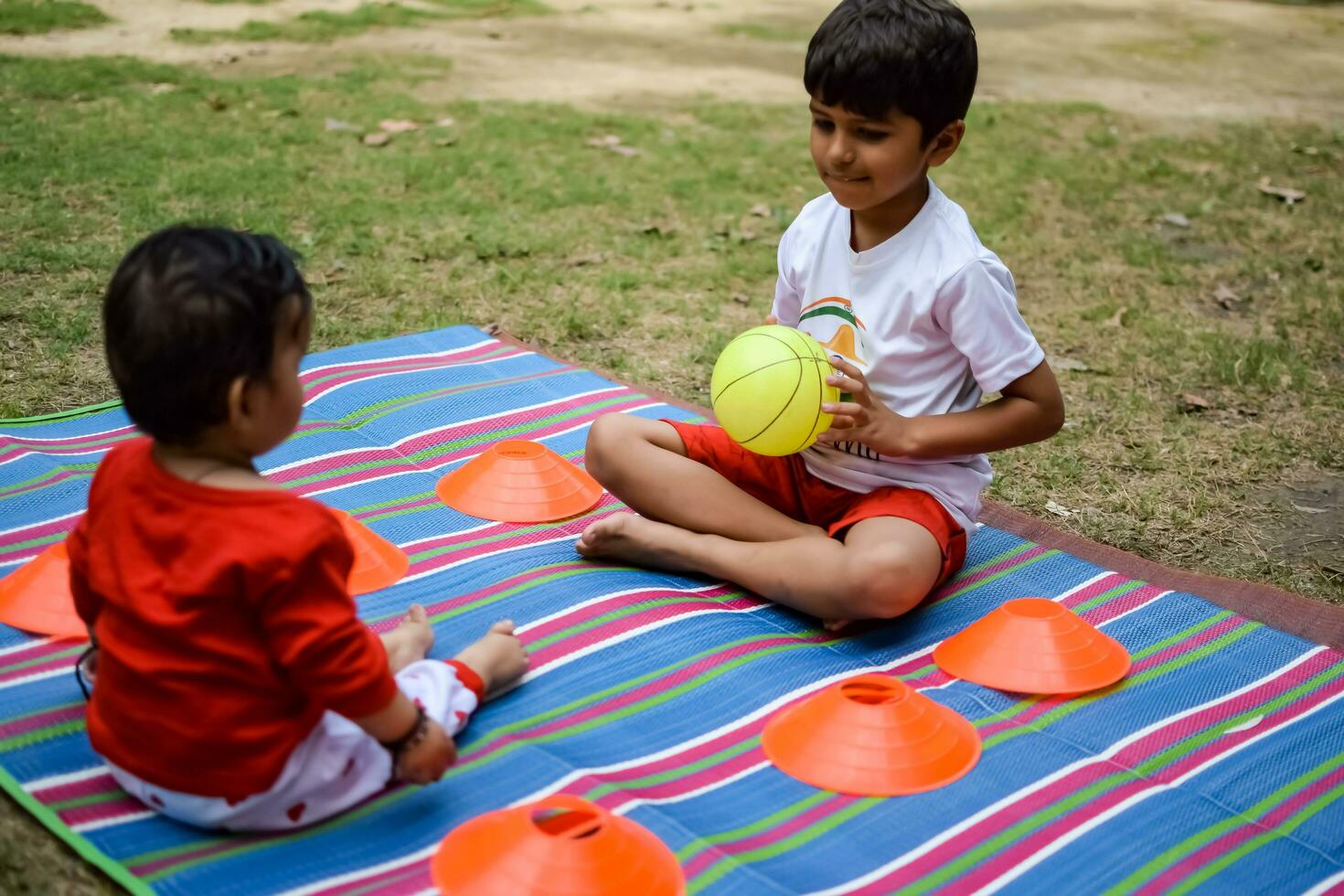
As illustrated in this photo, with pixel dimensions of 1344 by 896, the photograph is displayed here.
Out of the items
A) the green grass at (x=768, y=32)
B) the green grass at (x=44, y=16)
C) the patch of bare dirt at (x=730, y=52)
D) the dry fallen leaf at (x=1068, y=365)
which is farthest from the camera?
the green grass at (x=768, y=32)

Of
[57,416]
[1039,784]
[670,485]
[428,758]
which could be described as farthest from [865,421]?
[57,416]

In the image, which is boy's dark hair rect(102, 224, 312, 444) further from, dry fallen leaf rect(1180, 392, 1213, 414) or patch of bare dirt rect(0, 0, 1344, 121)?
patch of bare dirt rect(0, 0, 1344, 121)

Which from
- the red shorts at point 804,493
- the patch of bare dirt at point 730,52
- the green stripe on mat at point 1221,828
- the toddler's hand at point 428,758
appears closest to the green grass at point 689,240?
the patch of bare dirt at point 730,52

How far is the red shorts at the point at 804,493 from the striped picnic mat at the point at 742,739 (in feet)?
0.62

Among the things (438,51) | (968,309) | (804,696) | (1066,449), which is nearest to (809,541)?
(804,696)

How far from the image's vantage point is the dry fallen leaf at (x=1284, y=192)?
6.37 metres

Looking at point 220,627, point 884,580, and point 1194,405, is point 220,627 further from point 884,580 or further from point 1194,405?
point 1194,405

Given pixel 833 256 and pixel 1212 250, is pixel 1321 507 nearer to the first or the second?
pixel 833 256

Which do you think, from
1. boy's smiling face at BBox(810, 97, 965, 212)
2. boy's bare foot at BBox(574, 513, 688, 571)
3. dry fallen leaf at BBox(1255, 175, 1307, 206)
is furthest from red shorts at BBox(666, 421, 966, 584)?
dry fallen leaf at BBox(1255, 175, 1307, 206)

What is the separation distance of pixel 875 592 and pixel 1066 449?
57.2 inches

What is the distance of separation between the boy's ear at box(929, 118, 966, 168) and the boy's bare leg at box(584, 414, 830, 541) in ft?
2.86

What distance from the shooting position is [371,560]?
9.63 ft

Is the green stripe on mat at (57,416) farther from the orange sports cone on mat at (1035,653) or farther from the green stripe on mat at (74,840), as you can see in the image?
the orange sports cone on mat at (1035,653)

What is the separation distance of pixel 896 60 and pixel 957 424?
77cm
